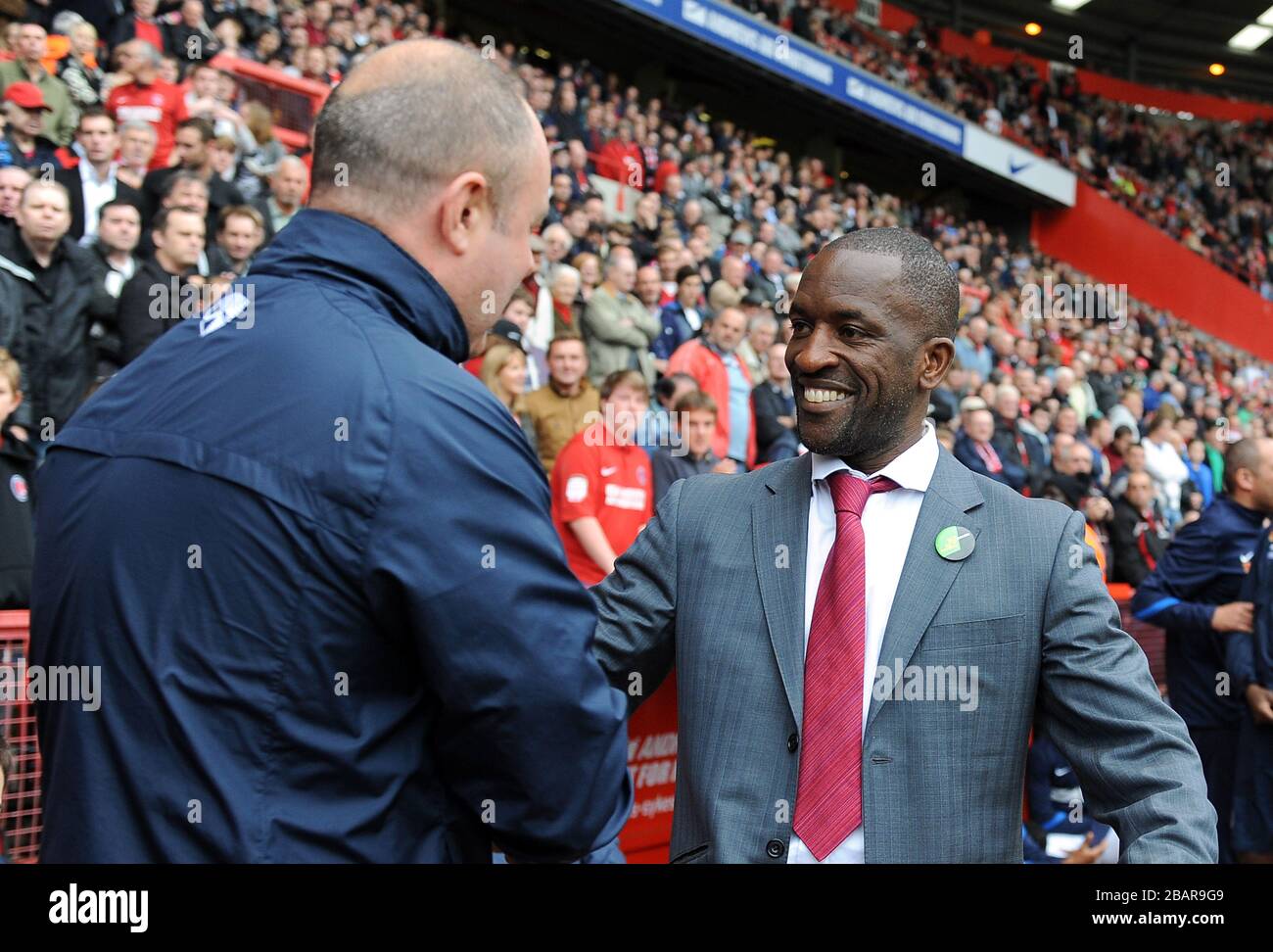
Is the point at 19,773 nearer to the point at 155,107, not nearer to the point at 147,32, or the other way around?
the point at 155,107

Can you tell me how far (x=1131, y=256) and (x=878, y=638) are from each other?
2636 cm

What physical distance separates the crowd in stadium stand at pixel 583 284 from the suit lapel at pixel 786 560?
1.13 metres

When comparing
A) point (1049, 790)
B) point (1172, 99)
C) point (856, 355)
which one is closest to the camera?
point (856, 355)

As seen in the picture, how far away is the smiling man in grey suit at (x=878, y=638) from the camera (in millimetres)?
1749

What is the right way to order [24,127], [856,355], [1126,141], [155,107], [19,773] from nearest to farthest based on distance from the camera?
1. [856,355]
2. [19,773]
3. [24,127]
4. [155,107]
5. [1126,141]

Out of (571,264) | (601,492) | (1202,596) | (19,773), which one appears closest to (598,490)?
(601,492)

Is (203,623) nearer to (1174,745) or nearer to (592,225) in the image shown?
(1174,745)

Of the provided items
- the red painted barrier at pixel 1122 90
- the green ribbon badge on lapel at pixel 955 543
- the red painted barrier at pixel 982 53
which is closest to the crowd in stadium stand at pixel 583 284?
the green ribbon badge on lapel at pixel 955 543

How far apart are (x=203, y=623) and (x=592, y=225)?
9.17 meters

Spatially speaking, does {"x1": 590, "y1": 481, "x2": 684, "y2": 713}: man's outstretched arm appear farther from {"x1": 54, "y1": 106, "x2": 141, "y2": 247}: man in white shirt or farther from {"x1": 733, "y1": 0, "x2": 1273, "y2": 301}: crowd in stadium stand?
{"x1": 733, "y1": 0, "x2": 1273, "y2": 301}: crowd in stadium stand

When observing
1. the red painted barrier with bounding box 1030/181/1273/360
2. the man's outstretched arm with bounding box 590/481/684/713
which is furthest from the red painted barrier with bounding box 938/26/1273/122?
the man's outstretched arm with bounding box 590/481/684/713

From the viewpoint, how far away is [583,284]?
8.87 m

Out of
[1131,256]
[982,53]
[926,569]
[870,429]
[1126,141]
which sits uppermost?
[982,53]

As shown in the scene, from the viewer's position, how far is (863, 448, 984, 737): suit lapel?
71.1 inches
